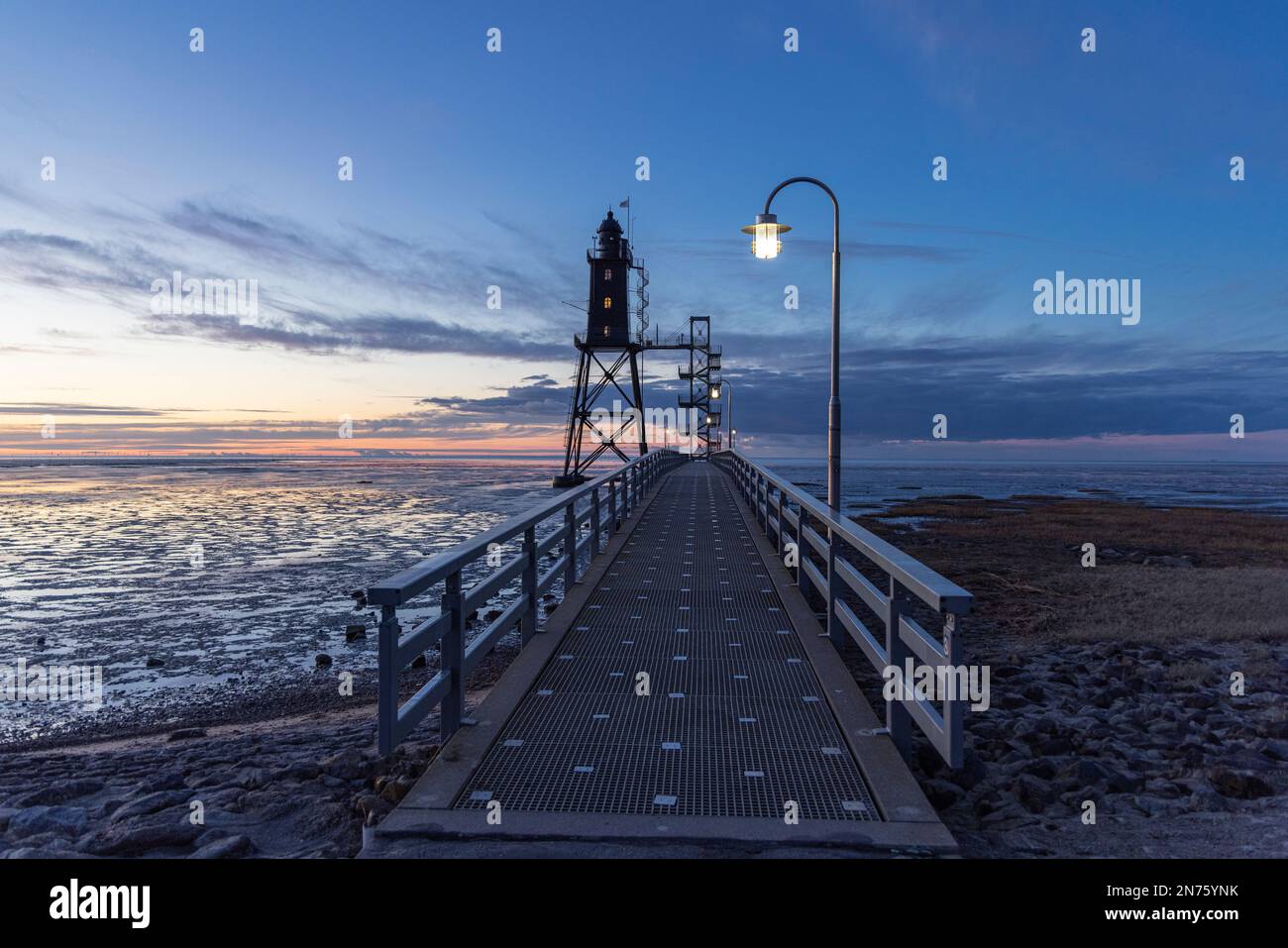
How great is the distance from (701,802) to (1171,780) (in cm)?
338

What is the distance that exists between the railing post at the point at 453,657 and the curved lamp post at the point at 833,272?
5.64 meters

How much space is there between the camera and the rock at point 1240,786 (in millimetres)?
5078

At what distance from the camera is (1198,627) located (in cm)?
1106

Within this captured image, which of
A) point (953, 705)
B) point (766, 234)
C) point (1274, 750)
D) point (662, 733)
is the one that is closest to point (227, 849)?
point (662, 733)

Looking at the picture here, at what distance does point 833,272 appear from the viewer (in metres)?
10.3

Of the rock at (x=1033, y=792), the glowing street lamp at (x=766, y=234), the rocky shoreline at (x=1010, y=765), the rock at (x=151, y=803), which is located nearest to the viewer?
the rocky shoreline at (x=1010, y=765)

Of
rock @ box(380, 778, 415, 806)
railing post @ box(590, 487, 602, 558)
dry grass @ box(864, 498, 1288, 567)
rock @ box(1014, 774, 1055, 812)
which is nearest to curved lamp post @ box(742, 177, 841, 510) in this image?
railing post @ box(590, 487, 602, 558)

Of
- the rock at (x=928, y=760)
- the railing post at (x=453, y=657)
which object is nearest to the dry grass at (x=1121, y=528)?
the rock at (x=928, y=760)

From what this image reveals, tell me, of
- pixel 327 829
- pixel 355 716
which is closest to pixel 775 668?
pixel 327 829

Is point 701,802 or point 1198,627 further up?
point 701,802

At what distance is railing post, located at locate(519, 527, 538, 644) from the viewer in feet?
23.3

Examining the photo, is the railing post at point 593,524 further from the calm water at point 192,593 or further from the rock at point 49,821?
the rock at point 49,821

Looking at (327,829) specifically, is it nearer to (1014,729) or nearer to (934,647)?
(934,647)

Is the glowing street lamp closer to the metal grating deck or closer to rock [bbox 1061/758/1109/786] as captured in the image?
the metal grating deck
